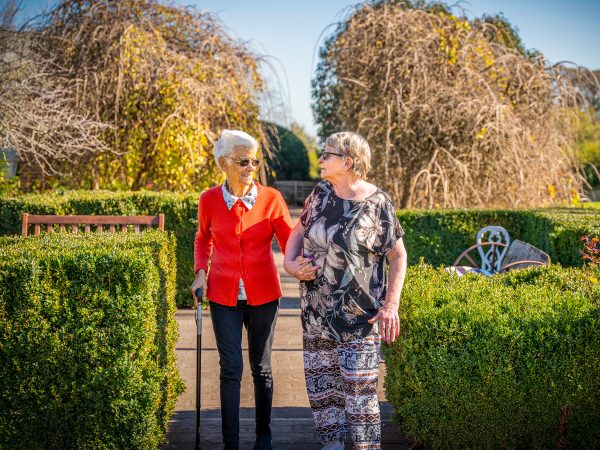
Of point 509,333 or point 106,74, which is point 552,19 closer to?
point 106,74

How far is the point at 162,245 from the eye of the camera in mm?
4105

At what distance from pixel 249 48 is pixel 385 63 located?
260 cm

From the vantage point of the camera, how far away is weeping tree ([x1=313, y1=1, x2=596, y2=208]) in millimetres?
11477

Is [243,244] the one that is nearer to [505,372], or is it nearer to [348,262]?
[348,262]

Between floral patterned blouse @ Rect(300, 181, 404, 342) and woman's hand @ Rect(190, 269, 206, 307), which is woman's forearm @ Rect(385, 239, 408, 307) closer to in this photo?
floral patterned blouse @ Rect(300, 181, 404, 342)

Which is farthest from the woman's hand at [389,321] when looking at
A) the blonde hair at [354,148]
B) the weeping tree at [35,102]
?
the weeping tree at [35,102]

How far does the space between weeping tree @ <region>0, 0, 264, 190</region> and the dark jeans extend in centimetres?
743

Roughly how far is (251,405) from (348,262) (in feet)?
6.24

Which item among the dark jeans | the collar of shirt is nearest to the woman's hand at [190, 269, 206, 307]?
the dark jeans

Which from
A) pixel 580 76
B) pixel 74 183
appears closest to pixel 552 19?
pixel 580 76

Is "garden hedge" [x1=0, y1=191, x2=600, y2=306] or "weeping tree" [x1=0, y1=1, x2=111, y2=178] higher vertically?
"weeping tree" [x1=0, y1=1, x2=111, y2=178]

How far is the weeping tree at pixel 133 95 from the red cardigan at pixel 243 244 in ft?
23.5

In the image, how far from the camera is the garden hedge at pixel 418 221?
7.53m

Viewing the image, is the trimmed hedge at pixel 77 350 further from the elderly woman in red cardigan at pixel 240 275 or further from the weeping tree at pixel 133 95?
the weeping tree at pixel 133 95
